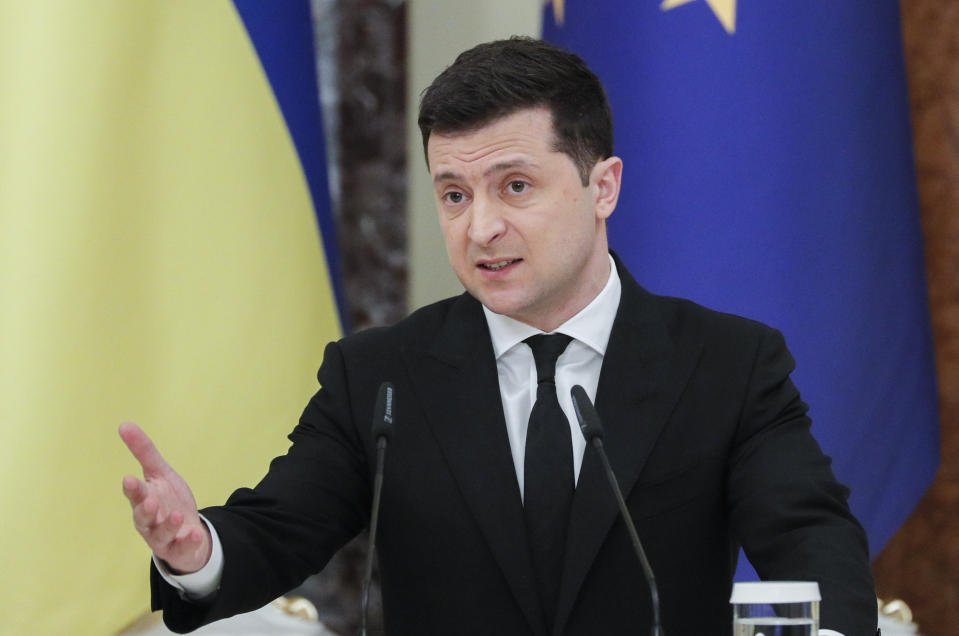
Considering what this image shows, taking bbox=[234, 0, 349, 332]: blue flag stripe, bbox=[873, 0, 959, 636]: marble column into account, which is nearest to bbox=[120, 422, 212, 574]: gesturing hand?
bbox=[234, 0, 349, 332]: blue flag stripe

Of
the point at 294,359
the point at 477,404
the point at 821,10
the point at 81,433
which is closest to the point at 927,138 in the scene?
the point at 821,10

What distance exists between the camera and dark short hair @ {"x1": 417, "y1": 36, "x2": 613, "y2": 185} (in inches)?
74.3

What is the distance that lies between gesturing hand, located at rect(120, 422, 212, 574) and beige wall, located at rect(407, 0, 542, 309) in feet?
5.25

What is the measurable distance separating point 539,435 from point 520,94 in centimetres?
59

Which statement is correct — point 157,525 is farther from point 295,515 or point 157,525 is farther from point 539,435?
point 539,435

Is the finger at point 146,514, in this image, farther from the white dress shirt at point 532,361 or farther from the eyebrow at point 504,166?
the eyebrow at point 504,166

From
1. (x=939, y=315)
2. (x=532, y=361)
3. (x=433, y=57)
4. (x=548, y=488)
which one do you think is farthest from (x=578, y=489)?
(x=433, y=57)

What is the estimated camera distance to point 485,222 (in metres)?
1.84

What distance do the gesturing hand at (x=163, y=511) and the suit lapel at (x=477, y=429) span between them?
18.6 inches

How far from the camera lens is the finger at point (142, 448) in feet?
4.66

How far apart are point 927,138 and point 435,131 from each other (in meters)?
1.42

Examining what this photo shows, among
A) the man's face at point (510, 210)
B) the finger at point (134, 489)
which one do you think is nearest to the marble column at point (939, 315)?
the man's face at point (510, 210)

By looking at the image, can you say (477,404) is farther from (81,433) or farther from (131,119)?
(131,119)

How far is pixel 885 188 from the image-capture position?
8.60 ft
